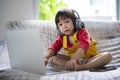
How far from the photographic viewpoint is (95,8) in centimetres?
233

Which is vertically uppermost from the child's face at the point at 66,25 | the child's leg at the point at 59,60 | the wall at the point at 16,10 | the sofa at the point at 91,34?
the wall at the point at 16,10

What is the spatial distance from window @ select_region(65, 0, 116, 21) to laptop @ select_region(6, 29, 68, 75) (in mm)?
1322

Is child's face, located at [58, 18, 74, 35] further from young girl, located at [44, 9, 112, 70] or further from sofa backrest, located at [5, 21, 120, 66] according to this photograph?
sofa backrest, located at [5, 21, 120, 66]

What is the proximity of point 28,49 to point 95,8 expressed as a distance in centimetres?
155

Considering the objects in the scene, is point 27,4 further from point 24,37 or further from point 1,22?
point 24,37

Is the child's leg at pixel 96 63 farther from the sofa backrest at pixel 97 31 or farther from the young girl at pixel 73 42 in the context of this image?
the sofa backrest at pixel 97 31

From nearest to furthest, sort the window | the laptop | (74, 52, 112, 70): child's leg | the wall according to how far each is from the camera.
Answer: the laptop, (74, 52, 112, 70): child's leg, the wall, the window

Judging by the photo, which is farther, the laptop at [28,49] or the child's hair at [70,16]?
the child's hair at [70,16]

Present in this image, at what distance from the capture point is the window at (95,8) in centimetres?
223

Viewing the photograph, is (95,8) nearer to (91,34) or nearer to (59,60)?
(91,34)

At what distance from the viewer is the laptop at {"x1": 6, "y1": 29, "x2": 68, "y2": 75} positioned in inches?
35.9

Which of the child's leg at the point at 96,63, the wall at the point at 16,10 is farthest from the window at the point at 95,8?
the child's leg at the point at 96,63

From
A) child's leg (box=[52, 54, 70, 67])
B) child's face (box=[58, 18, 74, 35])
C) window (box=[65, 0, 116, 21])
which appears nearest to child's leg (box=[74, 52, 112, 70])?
child's leg (box=[52, 54, 70, 67])

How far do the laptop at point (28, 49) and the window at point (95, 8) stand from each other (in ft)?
4.34
